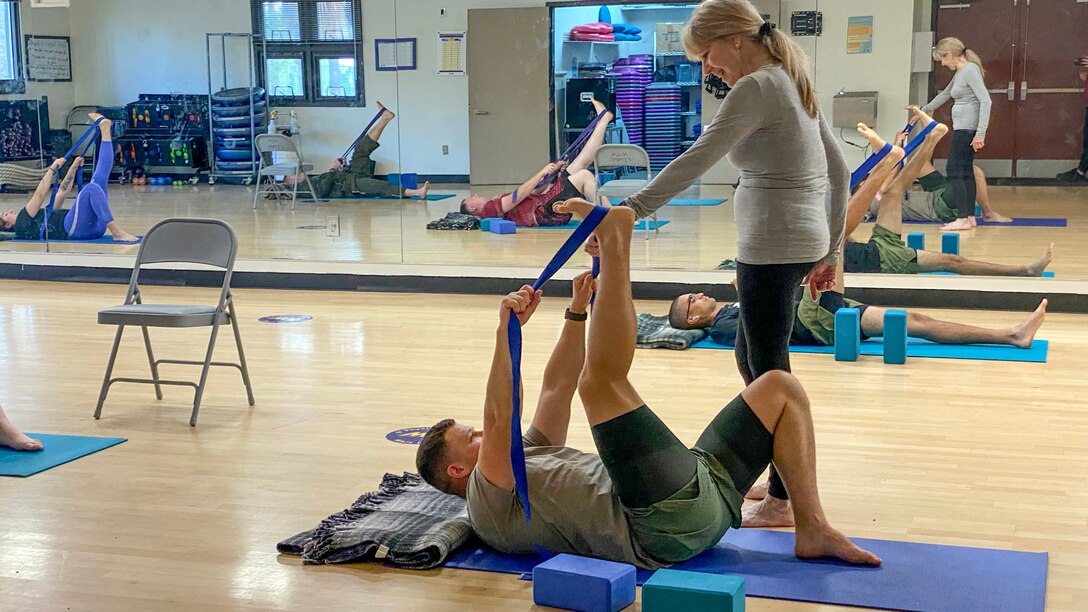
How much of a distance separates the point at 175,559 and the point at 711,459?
147cm

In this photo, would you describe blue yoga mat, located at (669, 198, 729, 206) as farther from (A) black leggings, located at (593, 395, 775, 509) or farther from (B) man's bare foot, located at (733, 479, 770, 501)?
(A) black leggings, located at (593, 395, 775, 509)

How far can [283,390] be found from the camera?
5.42m

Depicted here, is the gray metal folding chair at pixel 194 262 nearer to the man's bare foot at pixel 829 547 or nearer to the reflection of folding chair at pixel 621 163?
the man's bare foot at pixel 829 547

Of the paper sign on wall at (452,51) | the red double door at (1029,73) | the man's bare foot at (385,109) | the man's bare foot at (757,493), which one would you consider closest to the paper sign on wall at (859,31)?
the red double door at (1029,73)

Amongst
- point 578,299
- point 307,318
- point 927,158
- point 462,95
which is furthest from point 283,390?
point 927,158

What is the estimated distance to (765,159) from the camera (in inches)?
124

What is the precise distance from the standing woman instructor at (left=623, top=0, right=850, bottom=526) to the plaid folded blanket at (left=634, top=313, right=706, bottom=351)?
2863mm

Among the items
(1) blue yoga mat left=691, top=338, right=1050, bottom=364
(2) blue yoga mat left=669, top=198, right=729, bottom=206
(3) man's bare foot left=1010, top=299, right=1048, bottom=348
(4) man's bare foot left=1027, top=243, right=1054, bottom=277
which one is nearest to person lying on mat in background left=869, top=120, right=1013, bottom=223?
(4) man's bare foot left=1027, top=243, right=1054, bottom=277

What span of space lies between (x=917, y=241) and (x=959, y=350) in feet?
5.57

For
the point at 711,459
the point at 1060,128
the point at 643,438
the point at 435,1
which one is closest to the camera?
the point at 643,438

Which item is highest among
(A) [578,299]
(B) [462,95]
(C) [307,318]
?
(B) [462,95]

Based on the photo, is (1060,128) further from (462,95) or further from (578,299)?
(578,299)

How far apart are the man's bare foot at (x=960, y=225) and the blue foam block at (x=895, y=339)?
6.95ft

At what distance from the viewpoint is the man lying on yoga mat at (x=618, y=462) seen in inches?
114
